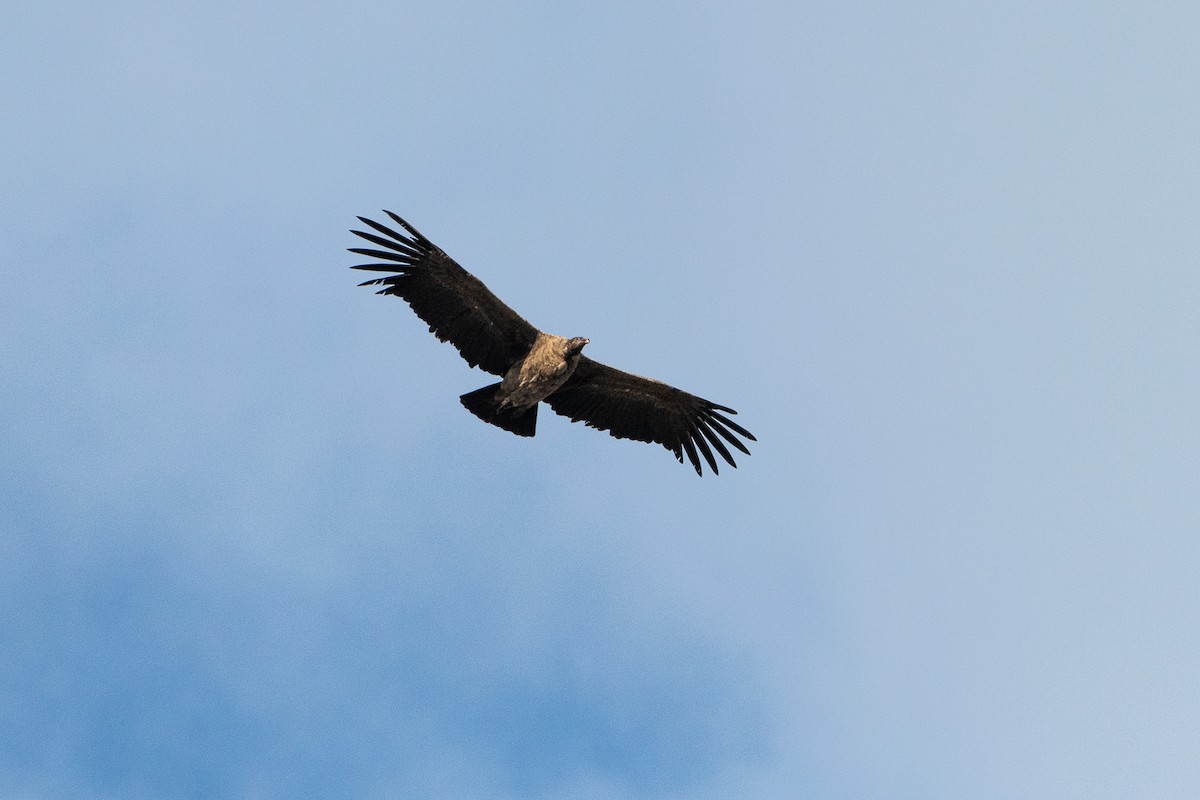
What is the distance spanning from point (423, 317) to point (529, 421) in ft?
7.77

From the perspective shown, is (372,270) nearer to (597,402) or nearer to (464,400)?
(464,400)

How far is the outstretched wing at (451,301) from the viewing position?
21.8 meters

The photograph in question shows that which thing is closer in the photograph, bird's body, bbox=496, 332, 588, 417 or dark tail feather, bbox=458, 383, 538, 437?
bird's body, bbox=496, 332, 588, 417

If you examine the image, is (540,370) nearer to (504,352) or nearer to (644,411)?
(504,352)

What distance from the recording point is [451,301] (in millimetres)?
22234

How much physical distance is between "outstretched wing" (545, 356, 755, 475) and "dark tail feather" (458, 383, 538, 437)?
2.13 feet

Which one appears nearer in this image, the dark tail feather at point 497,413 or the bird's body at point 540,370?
the bird's body at point 540,370

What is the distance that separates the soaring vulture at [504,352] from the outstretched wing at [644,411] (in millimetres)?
17

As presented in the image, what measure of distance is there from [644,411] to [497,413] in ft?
9.06

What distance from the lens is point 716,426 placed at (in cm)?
2442

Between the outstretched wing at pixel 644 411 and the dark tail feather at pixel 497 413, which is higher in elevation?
the outstretched wing at pixel 644 411

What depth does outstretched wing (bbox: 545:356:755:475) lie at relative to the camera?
23.3 m

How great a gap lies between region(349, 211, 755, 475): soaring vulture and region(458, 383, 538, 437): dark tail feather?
0.02 meters

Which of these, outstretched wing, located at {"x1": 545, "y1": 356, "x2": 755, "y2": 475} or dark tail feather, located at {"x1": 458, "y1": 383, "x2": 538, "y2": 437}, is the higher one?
outstretched wing, located at {"x1": 545, "y1": 356, "x2": 755, "y2": 475}
